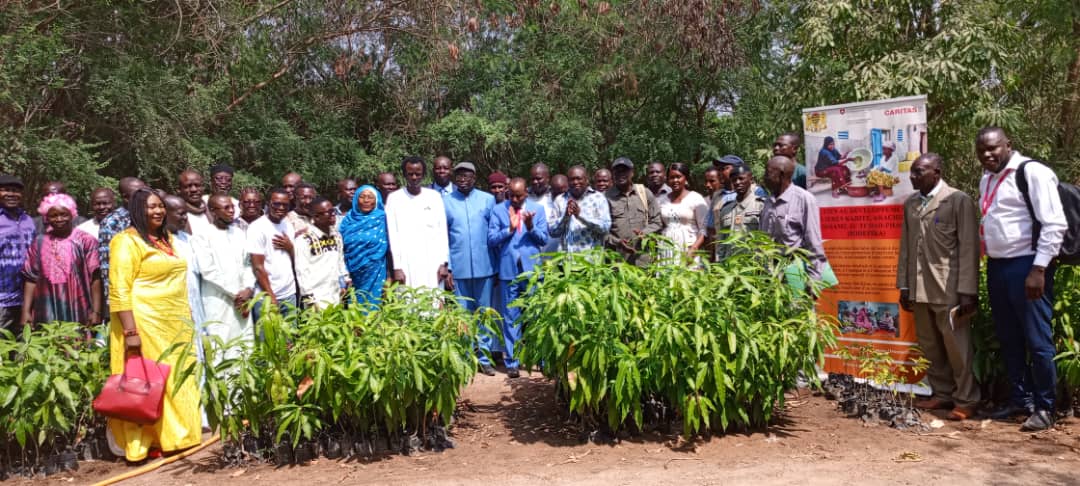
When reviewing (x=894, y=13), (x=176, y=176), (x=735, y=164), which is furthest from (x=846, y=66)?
(x=176, y=176)

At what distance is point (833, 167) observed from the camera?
5910 millimetres

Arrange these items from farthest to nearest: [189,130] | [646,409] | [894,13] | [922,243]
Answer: [189,130]
[894,13]
[922,243]
[646,409]

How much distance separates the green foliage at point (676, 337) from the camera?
4.16 meters

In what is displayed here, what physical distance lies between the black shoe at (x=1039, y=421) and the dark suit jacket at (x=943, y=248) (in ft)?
2.63

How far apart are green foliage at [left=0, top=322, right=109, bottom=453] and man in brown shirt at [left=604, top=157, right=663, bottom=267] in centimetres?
394

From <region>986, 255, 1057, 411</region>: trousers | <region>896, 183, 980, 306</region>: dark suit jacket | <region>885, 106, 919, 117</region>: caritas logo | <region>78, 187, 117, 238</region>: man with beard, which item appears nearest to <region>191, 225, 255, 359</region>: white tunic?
<region>78, 187, 117, 238</region>: man with beard

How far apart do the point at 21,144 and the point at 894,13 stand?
10.6 m

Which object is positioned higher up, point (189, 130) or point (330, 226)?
point (189, 130)

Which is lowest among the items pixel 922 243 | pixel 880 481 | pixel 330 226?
pixel 880 481

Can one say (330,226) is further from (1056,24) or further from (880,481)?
(1056,24)

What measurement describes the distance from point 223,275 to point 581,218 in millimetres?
2812

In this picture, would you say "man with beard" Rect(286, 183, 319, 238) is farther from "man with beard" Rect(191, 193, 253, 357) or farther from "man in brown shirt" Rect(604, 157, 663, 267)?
"man in brown shirt" Rect(604, 157, 663, 267)

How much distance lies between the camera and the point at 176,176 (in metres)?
10.9

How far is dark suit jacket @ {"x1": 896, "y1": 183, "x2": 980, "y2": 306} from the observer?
16.2 ft
